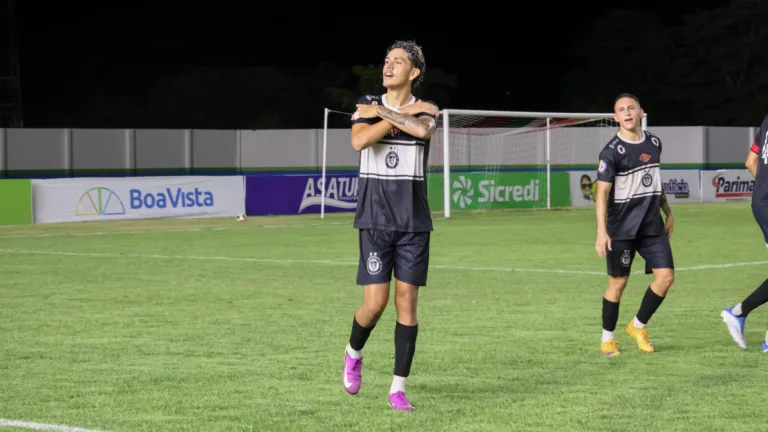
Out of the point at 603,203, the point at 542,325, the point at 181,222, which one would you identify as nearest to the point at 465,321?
the point at 542,325

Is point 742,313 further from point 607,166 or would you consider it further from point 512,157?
point 512,157

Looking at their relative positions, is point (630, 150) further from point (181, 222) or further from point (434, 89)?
point (434, 89)

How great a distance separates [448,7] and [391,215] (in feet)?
225

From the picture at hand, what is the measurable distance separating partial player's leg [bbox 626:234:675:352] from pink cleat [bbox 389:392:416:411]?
2.70 metres

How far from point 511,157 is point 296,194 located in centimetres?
759

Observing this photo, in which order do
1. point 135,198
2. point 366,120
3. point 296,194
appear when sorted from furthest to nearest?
1. point 296,194
2. point 135,198
3. point 366,120

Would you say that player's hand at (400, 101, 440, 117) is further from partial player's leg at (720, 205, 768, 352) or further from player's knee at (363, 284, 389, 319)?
partial player's leg at (720, 205, 768, 352)

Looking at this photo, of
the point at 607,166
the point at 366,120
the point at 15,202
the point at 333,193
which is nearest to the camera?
the point at 366,120

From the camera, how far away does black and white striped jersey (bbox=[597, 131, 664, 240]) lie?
8.88 m

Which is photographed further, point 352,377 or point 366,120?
point 352,377

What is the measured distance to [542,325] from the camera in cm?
1051

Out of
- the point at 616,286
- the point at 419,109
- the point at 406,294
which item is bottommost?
the point at 616,286

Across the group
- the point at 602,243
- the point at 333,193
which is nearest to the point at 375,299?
the point at 602,243

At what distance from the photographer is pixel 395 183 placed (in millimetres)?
6973
